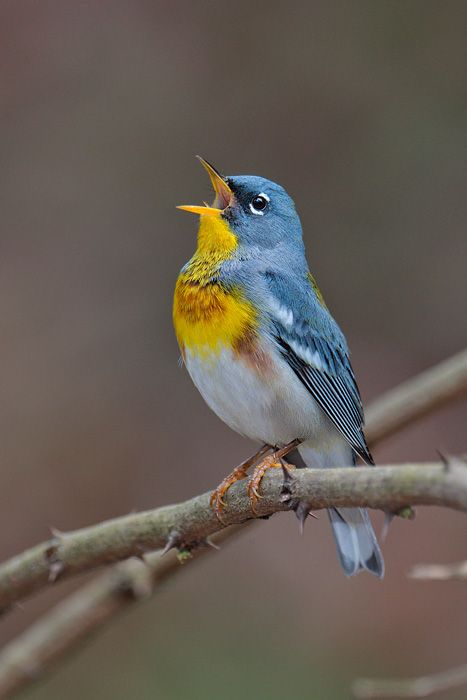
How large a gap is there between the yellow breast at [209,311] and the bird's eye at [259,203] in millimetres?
367

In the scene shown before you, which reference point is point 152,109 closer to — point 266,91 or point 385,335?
point 266,91

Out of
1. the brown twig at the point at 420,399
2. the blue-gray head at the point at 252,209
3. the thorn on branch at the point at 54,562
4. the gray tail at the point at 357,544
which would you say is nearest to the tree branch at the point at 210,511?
the thorn on branch at the point at 54,562

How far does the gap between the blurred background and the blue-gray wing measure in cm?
347

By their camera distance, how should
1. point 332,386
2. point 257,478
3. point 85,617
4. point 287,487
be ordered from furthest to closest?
1. point 85,617
2. point 332,386
3. point 257,478
4. point 287,487

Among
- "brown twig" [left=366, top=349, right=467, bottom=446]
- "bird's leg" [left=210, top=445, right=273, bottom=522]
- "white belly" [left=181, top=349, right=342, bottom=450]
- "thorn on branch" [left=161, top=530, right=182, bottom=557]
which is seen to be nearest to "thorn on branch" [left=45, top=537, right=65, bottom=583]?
"thorn on branch" [left=161, top=530, right=182, bottom=557]

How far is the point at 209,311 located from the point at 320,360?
2.09 ft

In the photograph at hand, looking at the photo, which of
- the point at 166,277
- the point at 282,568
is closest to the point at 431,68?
the point at 166,277

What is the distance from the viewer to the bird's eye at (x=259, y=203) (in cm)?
504

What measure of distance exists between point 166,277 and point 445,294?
2.66m

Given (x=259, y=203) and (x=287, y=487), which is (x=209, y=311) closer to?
(x=259, y=203)

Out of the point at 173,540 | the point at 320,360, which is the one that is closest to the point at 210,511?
the point at 173,540

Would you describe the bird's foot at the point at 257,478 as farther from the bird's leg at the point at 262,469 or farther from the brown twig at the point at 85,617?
the brown twig at the point at 85,617

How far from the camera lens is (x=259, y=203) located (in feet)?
16.6

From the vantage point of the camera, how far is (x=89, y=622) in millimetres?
4789
